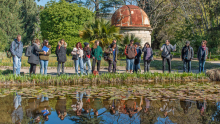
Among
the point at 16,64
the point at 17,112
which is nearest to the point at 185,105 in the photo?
the point at 17,112

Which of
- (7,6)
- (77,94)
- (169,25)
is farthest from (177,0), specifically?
(77,94)

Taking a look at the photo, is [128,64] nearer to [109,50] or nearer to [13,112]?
[109,50]

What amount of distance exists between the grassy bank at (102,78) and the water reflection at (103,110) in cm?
205

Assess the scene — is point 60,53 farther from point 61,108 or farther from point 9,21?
point 9,21

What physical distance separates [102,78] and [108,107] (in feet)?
11.7

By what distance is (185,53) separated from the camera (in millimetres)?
10508

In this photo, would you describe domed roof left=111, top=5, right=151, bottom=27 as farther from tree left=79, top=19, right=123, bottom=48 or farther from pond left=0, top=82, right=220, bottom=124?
pond left=0, top=82, right=220, bottom=124

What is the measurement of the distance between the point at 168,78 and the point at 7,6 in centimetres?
2412

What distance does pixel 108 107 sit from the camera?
207 inches

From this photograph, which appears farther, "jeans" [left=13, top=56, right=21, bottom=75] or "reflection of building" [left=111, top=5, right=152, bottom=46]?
"reflection of building" [left=111, top=5, right=152, bottom=46]

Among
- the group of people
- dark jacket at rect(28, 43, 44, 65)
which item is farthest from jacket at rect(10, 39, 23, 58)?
dark jacket at rect(28, 43, 44, 65)

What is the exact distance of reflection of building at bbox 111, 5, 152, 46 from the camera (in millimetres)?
21875

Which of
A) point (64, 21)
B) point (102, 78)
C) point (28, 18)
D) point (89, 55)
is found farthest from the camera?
point (28, 18)

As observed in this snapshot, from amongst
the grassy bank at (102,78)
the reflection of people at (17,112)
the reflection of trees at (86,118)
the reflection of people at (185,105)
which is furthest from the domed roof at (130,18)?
the reflection of trees at (86,118)
